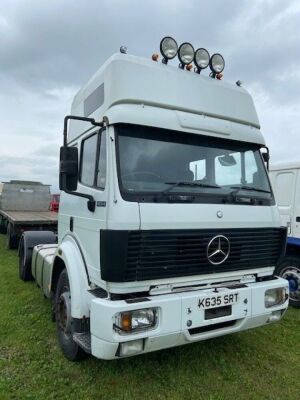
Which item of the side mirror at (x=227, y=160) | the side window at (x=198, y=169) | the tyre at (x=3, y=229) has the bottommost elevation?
the tyre at (x=3, y=229)

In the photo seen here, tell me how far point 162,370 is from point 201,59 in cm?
337

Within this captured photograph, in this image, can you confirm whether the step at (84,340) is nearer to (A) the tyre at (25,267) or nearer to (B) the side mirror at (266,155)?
(B) the side mirror at (266,155)

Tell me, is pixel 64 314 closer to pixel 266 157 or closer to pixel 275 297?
pixel 275 297

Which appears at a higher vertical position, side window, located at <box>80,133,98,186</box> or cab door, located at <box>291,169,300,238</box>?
side window, located at <box>80,133,98,186</box>

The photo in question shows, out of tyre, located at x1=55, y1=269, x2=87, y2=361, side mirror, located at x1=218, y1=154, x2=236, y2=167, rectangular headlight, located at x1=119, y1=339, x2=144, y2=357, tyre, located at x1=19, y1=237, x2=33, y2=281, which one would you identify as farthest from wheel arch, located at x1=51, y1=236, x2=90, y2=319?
tyre, located at x1=19, y1=237, x2=33, y2=281

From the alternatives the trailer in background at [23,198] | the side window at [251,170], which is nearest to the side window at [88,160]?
the side window at [251,170]

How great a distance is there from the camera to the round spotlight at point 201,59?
4.04 metres

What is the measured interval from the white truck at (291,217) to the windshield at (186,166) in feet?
7.41

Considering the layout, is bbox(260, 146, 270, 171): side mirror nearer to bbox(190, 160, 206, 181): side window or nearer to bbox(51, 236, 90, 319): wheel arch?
bbox(190, 160, 206, 181): side window

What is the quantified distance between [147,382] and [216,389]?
25.6 inches

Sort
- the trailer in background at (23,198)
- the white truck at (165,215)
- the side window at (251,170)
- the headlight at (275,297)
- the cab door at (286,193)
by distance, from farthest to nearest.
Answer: the trailer in background at (23,198), the cab door at (286,193), the side window at (251,170), the headlight at (275,297), the white truck at (165,215)

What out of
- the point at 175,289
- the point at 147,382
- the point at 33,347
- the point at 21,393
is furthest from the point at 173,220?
the point at 33,347

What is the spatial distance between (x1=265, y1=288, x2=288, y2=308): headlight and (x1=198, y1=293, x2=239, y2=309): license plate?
1.54 ft

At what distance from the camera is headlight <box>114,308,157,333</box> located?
113 inches
